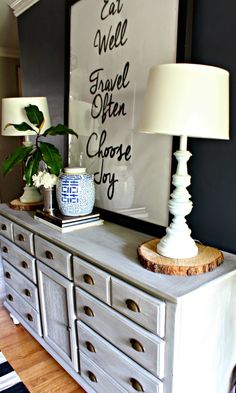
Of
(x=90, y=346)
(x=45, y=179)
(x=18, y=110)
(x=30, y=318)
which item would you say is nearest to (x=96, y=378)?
(x=90, y=346)

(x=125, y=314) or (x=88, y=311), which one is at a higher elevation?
(x=125, y=314)

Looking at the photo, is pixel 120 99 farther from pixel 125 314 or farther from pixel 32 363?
pixel 32 363

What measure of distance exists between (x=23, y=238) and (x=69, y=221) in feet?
1.31

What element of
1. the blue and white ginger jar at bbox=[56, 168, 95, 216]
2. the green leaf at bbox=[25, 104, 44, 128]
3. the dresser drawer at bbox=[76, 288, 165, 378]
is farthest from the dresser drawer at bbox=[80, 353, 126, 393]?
the green leaf at bbox=[25, 104, 44, 128]

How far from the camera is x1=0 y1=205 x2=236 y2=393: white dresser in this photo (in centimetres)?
107

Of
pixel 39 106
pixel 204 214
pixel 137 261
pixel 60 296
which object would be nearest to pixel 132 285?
pixel 137 261

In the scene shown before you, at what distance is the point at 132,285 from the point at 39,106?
1.30 metres

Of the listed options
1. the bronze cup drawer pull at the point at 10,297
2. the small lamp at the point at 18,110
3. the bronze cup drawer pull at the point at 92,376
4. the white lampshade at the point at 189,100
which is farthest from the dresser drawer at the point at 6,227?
the white lampshade at the point at 189,100

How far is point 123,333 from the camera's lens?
1229mm

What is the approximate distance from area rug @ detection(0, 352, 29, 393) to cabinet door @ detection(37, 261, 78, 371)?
0.80 ft

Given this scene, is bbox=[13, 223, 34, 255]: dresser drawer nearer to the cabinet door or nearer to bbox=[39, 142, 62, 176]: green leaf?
the cabinet door

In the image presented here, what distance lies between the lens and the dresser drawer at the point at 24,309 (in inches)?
75.7

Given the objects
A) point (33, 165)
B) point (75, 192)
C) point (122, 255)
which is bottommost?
point (122, 255)

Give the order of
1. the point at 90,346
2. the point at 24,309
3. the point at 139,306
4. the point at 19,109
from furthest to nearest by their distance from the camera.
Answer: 1. the point at 24,309
2. the point at 19,109
3. the point at 90,346
4. the point at 139,306
